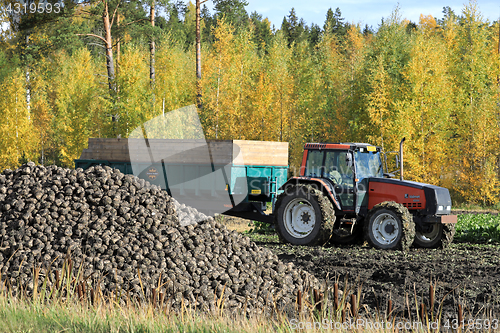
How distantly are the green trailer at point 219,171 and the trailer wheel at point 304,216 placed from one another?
2.45 ft

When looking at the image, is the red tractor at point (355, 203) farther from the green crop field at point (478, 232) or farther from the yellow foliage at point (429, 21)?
the yellow foliage at point (429, 21)

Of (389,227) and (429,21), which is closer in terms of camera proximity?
(389,227)

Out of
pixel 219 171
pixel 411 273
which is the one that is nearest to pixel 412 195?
pixel 411 273

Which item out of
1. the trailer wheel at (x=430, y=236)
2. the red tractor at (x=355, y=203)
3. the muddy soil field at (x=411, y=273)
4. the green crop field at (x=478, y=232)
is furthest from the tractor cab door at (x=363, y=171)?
the green crop field at (x=478, y=232)

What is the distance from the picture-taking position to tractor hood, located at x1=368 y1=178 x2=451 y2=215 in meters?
9.34

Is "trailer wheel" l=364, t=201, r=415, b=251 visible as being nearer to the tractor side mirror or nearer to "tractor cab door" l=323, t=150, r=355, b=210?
"tractor cab door" l=323, t=150, r=355, b=210

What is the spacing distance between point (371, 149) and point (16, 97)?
24866 mm

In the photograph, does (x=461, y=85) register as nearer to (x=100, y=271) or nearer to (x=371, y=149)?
(x=371, y=149)

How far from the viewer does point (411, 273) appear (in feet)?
23.2

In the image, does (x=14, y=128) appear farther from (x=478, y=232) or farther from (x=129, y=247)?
(x=478, y=232)

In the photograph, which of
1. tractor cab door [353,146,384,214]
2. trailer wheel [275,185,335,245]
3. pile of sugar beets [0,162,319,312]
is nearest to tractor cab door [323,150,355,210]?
tractor cab door [353,146,384,214]

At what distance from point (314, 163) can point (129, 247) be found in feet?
16.6

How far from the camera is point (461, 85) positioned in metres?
28.2

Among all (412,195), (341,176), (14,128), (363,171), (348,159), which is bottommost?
(412,195)
